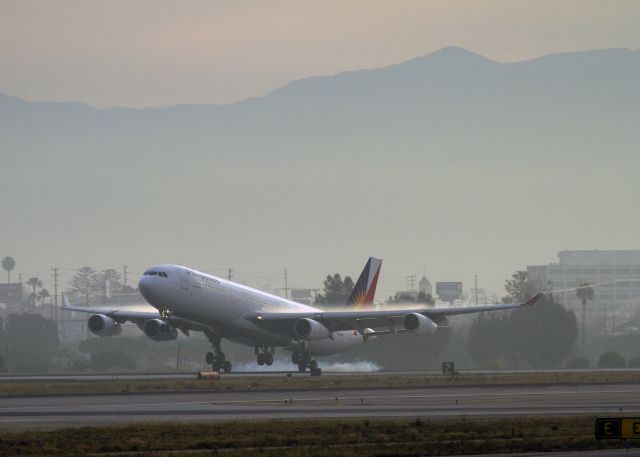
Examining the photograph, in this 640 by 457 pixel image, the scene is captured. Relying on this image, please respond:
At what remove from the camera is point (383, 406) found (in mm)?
55938

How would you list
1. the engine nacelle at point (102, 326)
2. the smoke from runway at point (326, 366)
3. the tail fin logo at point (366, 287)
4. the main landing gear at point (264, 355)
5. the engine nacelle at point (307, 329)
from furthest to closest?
the smoke from runway at point (326, 366)
the tail fin logo at point (366, 287)
the main landing gear at point (264, 355)
the engine nacelle at point (102, 326)
the engine nacelle at point (307, 329)

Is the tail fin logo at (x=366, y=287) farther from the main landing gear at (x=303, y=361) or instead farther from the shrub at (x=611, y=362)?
the shrub at (x=611, y=362)

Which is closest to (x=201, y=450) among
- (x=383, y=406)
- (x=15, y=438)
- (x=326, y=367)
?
(x=15, y=438)

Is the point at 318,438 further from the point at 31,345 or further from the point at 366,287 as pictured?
the point at 31,345

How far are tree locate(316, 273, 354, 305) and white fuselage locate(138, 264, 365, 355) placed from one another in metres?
62.9

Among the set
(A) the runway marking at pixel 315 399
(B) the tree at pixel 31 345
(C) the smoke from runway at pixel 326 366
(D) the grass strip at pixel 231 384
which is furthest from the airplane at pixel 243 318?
(B) the tree at pixel 31 345

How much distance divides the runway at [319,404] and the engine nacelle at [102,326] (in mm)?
29503

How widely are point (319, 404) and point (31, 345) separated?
4865 inches

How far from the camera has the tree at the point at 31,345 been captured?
501 ft

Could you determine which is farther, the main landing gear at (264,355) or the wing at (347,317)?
the main landing gear at (264,355)

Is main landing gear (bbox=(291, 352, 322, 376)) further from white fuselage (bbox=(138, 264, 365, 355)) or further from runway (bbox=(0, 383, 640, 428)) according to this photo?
runway (bbox=(0, 383, 640, 428))

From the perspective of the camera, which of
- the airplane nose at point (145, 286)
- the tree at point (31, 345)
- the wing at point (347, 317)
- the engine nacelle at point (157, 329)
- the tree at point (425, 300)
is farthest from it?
the tree at point (31, 345)

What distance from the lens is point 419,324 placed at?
8931 centimetres

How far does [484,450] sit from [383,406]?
16.7 m
